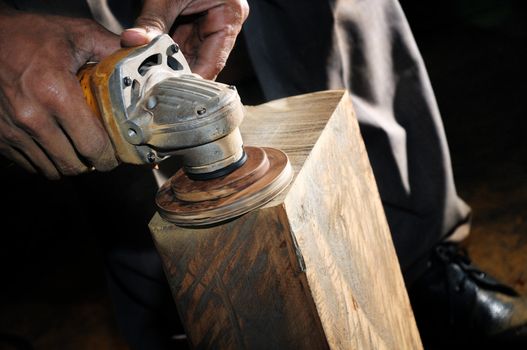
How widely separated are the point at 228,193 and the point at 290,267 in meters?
0.11

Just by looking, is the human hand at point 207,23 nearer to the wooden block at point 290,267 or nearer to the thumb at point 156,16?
the thumb at point 156,16

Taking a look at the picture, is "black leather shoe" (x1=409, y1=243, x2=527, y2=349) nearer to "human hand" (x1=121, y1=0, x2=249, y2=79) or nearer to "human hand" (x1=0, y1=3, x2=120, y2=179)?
"human hand" (x1=121, y1=0, x2=249, y2=79)

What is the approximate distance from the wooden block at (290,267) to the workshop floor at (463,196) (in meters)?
0.76

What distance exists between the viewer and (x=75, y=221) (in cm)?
264

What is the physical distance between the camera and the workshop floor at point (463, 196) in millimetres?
1807

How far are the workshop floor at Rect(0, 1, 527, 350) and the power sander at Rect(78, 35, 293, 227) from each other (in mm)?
903

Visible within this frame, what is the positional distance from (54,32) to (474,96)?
7.05 feet

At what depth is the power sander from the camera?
626 mm

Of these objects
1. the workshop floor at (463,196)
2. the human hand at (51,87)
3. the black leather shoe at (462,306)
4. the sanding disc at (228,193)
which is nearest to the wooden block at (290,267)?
the sanding disc at (228,193)

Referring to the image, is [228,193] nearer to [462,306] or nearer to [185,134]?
[185,134]

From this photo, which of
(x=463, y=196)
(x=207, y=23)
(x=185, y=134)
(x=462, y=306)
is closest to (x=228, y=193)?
(x=185, y=134)

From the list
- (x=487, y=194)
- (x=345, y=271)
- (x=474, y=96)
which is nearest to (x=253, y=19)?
(x=345, y=271)

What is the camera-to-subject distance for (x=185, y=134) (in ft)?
2.06

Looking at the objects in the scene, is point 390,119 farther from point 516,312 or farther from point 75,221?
point 75,221
